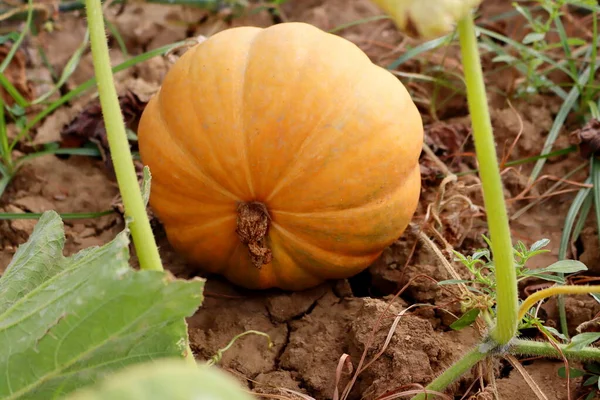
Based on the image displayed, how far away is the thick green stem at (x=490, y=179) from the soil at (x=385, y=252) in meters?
0.29

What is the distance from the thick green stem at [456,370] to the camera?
1.42 meters

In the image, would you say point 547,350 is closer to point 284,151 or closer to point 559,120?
point 284,151


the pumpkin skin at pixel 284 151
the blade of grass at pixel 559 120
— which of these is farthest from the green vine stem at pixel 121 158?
the blade of grass at pixel 559 120

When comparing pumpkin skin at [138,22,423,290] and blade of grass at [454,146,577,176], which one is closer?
pumpkin skin at [138,22,423,290]

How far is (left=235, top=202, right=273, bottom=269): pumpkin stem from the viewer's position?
67.7 inches

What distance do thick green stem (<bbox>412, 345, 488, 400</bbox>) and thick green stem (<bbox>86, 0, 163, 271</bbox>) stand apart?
0.56 meters

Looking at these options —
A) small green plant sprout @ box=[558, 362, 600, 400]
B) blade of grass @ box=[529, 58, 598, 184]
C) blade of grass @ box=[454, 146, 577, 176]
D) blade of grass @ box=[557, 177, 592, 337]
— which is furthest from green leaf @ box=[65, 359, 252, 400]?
blade of grass @ box=[529, 58, 598, 184]

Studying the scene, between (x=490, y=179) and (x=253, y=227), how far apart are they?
65 centimetres

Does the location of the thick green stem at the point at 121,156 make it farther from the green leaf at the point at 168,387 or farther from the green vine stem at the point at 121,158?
the green leaf at the point at 168,387

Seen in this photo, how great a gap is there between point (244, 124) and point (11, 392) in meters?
0.74

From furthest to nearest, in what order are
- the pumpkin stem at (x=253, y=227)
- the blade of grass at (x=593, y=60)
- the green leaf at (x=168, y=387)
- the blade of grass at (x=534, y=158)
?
1. the blade of grass at (x=593, y=60)
2. the blade of grass at (x=534, y=158)
3. the pumpkin stem at (x=253, y=227)
4. the green leaf at (x=168, y=387)

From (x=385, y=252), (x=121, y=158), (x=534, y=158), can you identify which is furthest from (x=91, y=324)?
(x=534, y=158)

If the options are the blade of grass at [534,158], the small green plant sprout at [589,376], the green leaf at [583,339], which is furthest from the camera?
the blade of grass at [534,158]

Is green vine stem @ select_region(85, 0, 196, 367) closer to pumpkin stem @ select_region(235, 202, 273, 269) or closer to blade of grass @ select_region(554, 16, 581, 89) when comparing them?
pumpkin stem @ select_region(235, 202, 273, 269)
